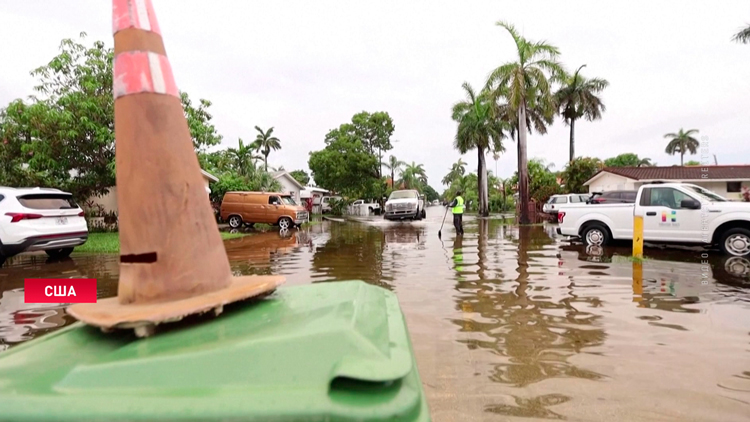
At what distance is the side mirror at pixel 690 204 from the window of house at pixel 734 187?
23606mm

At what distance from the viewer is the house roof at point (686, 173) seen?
1040 inches

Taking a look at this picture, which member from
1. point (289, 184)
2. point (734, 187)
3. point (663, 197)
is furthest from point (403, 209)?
point (289, 184)

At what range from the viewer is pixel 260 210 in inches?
831

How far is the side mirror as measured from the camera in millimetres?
8977

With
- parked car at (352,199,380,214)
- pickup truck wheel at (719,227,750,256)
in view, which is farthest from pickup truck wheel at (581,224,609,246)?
parked car at (352,199,380,214)

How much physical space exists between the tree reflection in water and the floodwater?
0.6 inches

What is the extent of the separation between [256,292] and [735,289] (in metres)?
7.16

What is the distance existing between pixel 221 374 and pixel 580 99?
3967 cm

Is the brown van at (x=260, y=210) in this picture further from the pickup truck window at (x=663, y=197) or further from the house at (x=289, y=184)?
the house at (x=289, y=184)

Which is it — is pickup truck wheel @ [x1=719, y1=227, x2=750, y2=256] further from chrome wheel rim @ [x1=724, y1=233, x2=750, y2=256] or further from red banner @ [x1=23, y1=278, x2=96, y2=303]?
red banner @ [x1=23, y1=278, x2=96, y2=303]

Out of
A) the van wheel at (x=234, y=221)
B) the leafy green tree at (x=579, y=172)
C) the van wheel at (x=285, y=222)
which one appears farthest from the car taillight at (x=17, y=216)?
the leafy green tree at (x=579, y=172)

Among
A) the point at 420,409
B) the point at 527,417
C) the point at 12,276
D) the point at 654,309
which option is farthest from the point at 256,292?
the point at 12,276

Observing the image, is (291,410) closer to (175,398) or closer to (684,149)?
(175,398)

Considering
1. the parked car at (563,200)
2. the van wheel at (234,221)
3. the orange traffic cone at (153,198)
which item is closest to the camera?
the orange traffic cone at (153,198)
